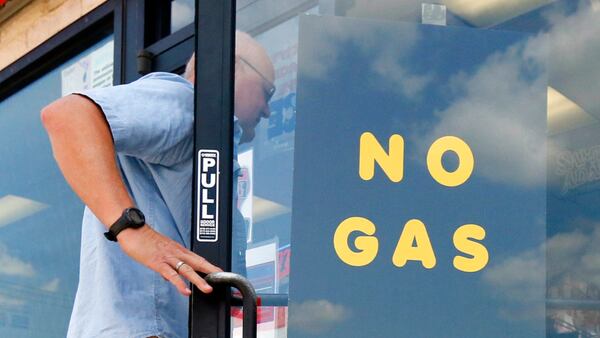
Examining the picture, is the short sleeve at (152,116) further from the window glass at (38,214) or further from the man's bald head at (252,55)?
the window glass at (38,214)

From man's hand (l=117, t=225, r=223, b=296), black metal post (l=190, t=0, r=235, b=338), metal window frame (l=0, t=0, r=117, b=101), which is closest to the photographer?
man's hand (l=117, t=225, r=223, b=296)

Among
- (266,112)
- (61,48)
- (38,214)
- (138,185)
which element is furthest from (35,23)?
(138,185)

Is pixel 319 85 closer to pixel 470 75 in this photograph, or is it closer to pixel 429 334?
pixel 470 75

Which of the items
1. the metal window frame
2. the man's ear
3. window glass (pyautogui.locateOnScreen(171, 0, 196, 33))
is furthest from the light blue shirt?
the metal window frame

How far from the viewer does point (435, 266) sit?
2334mm

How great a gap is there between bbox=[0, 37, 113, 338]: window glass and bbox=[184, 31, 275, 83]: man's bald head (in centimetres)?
246

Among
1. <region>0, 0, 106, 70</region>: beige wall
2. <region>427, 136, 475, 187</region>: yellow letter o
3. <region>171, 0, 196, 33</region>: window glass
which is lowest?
<region>427, 136, 475, 187</region>: yellow letter o

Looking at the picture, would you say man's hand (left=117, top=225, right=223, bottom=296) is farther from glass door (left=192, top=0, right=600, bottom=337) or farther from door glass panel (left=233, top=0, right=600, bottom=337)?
door glass panel (left=233, top=0, right=600, bottom=337)

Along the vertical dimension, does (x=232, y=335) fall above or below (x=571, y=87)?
below

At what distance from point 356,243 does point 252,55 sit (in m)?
0.47

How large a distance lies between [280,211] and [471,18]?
596mm

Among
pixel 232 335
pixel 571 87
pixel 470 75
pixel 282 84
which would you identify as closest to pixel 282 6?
pixel 282 84

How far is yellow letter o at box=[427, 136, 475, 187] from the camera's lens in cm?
235

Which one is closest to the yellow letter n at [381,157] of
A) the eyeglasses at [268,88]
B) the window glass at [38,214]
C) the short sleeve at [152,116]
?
the eyeglasses at [268,88]
